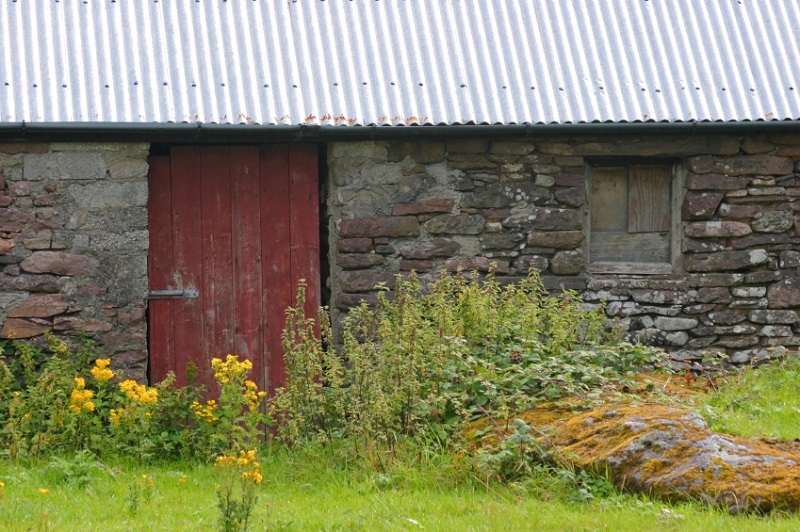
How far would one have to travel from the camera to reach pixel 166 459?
6641 mm

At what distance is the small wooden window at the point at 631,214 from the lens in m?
8.41

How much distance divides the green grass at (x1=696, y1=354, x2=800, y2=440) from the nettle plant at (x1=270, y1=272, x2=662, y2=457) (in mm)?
604

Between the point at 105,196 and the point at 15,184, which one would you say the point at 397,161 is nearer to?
the point at 105,196

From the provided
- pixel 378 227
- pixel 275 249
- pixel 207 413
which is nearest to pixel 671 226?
pixel 378 227

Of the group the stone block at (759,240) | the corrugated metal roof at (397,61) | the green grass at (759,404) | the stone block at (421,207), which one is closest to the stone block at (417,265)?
the stone block at (421,207)

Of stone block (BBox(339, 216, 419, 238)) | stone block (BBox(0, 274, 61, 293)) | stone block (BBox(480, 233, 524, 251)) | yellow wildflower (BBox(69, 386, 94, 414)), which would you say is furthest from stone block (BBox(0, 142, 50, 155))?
stone block (BBox(480, 233, 524, 251))

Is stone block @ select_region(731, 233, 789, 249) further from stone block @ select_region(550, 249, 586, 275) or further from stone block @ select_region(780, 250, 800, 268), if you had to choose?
stone block @ select_region(550, 249, 586, 275)

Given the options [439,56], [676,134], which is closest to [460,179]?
[439,56]

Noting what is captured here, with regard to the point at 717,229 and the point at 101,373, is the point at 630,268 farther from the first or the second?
the point at 101,373

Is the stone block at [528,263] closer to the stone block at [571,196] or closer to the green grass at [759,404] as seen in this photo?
the stone block at [571,196]

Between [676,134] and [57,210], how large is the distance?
452 centimetres

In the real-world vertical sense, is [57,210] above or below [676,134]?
below

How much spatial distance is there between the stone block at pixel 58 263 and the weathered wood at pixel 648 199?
404 centimetres

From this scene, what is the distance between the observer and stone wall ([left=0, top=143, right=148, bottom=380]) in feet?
24.5
